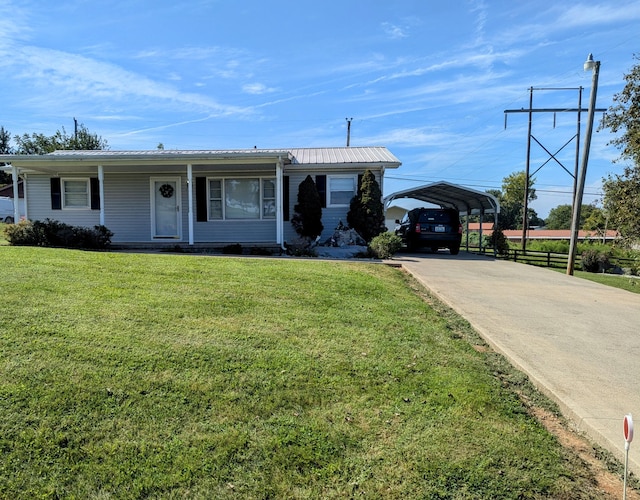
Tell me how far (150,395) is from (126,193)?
45.8ft

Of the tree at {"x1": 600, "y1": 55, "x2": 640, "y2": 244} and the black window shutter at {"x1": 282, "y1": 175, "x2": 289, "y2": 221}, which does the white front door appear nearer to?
the black window shutter at {"x1": 282, "y1": 175, "x2": 289, "y2": 221}

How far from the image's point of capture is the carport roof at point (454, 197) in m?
15.7

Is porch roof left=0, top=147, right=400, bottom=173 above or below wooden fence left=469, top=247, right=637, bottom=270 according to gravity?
above

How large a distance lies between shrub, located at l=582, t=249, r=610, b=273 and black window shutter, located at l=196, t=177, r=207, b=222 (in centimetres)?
1667

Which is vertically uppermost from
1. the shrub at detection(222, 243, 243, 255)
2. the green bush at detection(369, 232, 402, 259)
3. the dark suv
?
the dark suv

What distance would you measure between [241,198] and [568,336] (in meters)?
11.8

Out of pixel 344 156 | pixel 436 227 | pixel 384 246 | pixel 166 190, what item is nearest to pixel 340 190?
pixel 344 156

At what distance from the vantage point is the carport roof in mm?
15742

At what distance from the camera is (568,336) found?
5375mm

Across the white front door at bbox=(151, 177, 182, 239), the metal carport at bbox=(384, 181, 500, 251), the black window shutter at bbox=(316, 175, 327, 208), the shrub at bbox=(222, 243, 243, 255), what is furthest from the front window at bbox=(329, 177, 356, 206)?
the white front door at bbox=(151, 177, 182, 239)

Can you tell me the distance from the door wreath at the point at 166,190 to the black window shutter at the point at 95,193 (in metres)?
2.31

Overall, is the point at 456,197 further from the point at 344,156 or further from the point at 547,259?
the point at 547,259

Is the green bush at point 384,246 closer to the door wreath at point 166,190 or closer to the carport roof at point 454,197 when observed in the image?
the carport roof at point 454,197

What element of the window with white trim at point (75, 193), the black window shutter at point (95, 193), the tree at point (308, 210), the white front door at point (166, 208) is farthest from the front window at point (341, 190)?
the window with white trim at point (75, 193)
